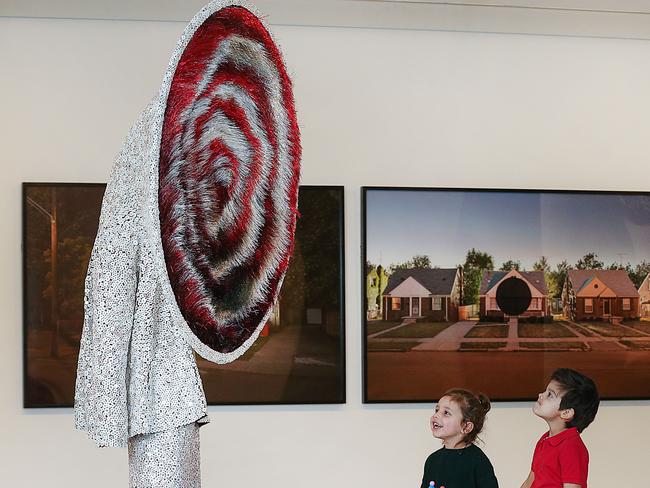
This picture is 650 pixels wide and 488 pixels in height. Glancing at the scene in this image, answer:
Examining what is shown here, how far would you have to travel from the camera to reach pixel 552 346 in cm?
357

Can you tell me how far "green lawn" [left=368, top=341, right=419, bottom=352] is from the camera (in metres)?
3.49

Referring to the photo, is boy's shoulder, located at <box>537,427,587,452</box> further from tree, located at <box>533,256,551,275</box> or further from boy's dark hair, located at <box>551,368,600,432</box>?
tree, located at <box>533,256,551,275</box>

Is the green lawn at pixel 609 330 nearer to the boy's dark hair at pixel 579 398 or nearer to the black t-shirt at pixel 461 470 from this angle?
the boy's dark hair at pixel 579 398

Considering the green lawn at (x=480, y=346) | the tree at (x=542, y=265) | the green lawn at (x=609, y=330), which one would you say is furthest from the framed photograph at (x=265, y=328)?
the green lawn at (x=609, y=330)

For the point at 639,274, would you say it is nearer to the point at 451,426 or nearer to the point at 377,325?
the point at 377,325

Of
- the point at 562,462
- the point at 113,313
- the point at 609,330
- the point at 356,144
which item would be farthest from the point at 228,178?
the point at 609,330

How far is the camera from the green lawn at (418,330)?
3.51 metres

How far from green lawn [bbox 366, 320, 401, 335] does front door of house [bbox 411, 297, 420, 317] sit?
0.08m

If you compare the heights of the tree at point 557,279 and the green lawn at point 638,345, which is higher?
the tree at point 557,279

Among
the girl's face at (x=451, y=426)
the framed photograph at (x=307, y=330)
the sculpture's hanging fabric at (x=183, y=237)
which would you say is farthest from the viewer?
the framed photograph at (x=307, y=330)

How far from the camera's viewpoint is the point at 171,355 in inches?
55.4

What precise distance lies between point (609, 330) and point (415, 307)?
0.88 metres

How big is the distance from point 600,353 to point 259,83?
265 centimetres

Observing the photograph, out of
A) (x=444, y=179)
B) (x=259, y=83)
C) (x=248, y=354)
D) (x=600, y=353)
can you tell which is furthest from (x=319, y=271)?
(x=259, y=83)
